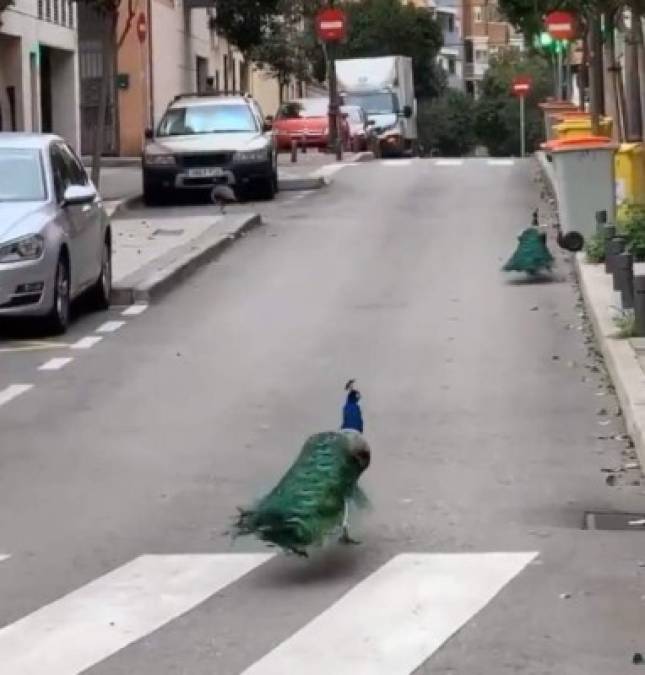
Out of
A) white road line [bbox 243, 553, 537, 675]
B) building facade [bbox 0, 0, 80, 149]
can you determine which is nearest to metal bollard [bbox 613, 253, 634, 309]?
white road line [bbox 243, 553, 537, 675]

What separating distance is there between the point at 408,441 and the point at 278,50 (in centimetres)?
5425

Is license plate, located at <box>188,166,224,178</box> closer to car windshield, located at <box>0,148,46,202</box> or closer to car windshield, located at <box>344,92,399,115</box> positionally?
car windshield, located at <box>0,148,46,202</box>

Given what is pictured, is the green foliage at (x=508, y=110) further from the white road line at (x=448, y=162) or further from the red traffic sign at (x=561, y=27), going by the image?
the red traffic sign at (x=561, y=27)

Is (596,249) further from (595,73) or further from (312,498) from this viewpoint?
(312,498)

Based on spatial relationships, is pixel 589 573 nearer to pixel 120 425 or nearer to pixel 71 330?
pixel 120 425

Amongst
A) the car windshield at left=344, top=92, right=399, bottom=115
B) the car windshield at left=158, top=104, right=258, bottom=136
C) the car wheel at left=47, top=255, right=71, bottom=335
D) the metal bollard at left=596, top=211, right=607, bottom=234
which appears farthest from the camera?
the car windshield at left=344, top=92, right=399, bottom=115

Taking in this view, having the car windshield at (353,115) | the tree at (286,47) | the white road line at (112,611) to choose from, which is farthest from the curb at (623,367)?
the tree at (286,47)

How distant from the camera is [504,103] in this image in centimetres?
7631

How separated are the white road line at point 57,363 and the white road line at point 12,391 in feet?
2.66

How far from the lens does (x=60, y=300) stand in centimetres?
1480

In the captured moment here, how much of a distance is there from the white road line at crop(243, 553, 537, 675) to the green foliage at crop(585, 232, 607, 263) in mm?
10093

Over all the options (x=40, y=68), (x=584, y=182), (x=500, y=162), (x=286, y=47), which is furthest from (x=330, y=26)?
(x=584, y=182)

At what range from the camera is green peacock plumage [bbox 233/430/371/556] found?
7020mm

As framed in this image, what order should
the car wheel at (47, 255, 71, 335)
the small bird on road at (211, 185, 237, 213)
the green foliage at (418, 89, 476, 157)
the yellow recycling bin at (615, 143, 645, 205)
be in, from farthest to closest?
the green foliage at (418, 89, 476, 157), the small bird on road at (211, 185, 237, 213), the yellow recycling bin at (615, 143, 645, 205), the car wheel at (47, 255, 71, 335)
